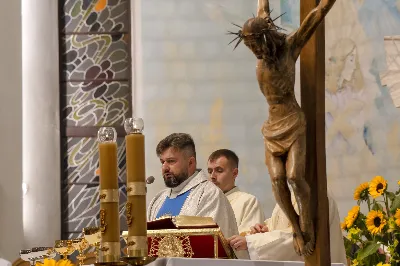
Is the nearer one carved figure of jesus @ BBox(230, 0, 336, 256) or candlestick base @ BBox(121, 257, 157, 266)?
carved figure of jesus @ BBox(230, 0, 336, 256)

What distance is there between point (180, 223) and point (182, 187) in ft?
8.46

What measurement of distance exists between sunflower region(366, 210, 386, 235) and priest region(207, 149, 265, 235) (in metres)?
4.20

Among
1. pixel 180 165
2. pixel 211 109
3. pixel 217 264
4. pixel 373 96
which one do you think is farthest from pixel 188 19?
pixel 217 264

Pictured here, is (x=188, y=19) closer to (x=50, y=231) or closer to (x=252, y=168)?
(x=252, y=168)

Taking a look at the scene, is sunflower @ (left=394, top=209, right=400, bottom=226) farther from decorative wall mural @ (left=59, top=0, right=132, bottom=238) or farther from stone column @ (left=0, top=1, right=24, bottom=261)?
decorative wall mural @ (left=59, top=0, right=132, bottom=238)

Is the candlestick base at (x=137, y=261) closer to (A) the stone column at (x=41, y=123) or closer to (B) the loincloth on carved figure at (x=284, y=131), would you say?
(B) the loincloth on carved figure at (x=284, y=131)

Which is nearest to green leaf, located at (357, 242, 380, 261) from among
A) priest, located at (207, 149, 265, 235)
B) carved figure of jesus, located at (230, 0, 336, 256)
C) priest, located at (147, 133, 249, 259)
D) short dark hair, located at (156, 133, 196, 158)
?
→ carved figure of jesus, located at (230, 0, 336, 256)

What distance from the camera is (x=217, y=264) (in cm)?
278

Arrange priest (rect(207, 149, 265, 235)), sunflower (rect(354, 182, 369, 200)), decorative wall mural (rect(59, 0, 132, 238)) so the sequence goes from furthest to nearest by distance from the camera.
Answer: decorative wall mural (rect(59, 0, 132, 238)) < priest (rect(207, 149, 265, 235)) < sunflower (rect(354, 182, 369, 200))

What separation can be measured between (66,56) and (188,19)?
5.72 feet

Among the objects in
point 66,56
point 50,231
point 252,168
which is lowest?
point 50,231

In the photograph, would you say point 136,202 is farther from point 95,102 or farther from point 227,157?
point 95,102

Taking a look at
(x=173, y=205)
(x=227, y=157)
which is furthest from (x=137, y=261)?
(x=227, y=157)

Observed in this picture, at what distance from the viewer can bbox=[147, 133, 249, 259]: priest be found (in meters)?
6.30
